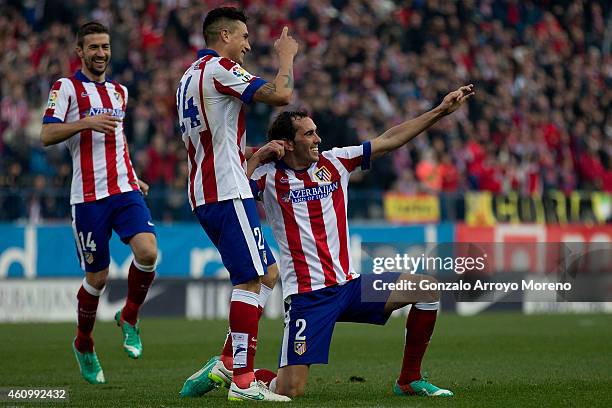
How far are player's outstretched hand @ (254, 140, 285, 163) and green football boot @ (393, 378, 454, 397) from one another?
5.74 feet

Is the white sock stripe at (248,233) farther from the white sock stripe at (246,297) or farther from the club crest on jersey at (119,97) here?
the club crest on jersey at (119,97)

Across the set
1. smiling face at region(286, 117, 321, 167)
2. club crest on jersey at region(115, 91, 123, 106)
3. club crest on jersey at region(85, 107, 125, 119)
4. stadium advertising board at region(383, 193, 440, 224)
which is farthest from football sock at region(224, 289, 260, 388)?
stadium advertising board at region(383, 193, 440, 224)

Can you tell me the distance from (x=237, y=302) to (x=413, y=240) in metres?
10.8

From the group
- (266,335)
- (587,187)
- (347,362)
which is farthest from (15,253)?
(587,187)

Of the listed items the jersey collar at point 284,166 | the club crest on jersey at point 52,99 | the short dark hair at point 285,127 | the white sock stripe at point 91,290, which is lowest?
the white sock stripe at point 91,290

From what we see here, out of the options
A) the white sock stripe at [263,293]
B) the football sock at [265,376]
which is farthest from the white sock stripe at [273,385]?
the white sock stripe at [263,293]

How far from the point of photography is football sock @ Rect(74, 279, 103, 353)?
934cm

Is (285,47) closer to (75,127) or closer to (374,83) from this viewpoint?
(75,127)

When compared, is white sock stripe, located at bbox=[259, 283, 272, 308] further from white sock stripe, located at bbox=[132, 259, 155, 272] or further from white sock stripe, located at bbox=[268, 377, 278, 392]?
white sock stripe, located at bbox=[132, 259, 155, 272]

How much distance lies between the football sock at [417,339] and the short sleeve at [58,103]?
3238 millimetres

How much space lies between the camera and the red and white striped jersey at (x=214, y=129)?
738cm

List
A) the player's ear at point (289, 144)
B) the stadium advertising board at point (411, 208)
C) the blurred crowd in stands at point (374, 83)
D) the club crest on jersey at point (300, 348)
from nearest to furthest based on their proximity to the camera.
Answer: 1. the club crest on jersey at point (300, 348)
2. the player's ear at point (289, 144)
3. the blurred crowd in stands at point (374, 83)
4. the stadium advertising board at point (411, 208)

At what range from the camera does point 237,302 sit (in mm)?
7391

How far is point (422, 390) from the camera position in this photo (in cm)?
764
